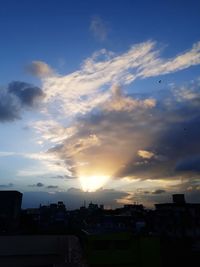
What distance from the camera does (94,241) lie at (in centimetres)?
2216

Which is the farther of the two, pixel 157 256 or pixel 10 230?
pixel 10 230

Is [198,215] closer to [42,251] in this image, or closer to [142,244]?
[42,251]

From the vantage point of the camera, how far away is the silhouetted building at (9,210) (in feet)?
201

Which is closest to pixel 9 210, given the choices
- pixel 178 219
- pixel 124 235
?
pixel 178 219

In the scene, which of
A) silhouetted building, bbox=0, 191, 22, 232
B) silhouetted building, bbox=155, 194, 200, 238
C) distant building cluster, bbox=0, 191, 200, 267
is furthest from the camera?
silhouetted building, bbox=0, 191, 22, 232

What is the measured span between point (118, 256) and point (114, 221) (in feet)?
188

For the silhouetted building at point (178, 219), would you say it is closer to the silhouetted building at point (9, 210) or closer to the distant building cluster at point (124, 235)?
the distant building cluster at point (124, 235)

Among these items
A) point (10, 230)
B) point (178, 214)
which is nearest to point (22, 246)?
point (10, 230)

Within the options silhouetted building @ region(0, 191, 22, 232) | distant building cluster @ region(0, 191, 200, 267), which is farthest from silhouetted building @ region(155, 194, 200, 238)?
silhouetted building @ region(0, 191, 22, 232)

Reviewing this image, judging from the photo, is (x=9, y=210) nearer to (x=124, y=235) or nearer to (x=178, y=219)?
(x=178, y=219)

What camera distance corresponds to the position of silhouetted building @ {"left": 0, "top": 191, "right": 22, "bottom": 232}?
61.2 metres

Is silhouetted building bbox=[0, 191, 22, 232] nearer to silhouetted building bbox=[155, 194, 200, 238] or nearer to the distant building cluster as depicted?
the distant building cluster

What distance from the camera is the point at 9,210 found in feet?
207

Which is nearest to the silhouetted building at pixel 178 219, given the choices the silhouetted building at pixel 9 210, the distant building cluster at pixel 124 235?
the distant building cluster at pixel 124 235
